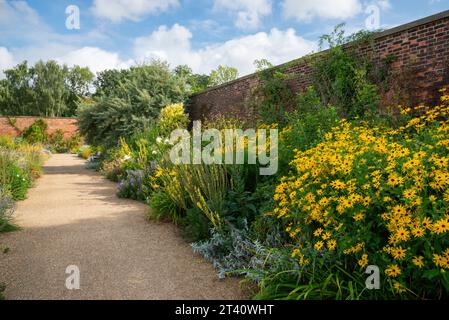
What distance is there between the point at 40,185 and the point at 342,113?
750cm

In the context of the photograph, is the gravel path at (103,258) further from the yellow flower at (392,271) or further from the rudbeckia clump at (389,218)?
the yellow flower at (392,271)

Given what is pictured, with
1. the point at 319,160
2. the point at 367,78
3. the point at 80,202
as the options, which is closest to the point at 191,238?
the point at 319,160

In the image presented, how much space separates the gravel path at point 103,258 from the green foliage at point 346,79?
437cm

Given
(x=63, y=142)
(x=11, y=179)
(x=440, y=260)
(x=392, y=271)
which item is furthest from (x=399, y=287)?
(x=63, y=142)

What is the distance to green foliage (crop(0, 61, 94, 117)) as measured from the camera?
37188 mm

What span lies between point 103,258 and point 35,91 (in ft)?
133

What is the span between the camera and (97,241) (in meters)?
4.09

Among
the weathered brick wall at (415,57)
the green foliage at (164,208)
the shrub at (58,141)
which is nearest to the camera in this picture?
the green foliage at (164,208)

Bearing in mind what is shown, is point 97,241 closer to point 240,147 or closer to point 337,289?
point 240,147

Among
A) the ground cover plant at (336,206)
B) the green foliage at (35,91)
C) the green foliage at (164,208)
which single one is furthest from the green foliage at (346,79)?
the green foliage at (35,91)

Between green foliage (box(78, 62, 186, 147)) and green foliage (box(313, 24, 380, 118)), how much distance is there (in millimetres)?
6319

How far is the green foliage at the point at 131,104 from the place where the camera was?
38.3 feet

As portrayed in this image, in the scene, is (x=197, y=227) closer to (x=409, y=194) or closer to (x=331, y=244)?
(x=331, y=244)

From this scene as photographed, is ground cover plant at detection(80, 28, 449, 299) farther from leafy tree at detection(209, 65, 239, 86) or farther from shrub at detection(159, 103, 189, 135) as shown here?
leafy tree at detection(209, 65, 239, 86)
